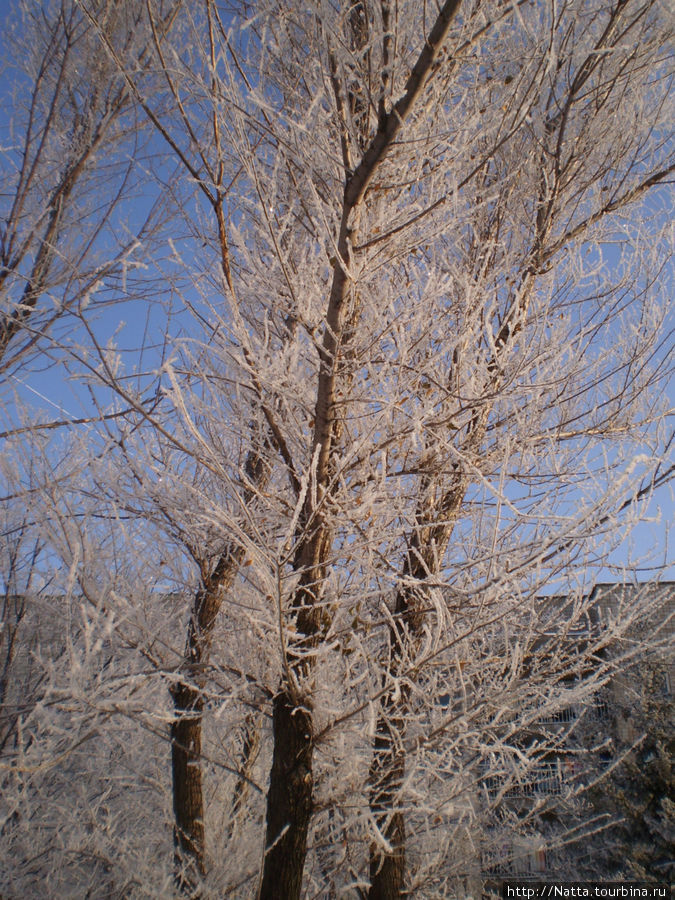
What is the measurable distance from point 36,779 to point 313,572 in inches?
155

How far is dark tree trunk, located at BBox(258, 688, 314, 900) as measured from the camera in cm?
250

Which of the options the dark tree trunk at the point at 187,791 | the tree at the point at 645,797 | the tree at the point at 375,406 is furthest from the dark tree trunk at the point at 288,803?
the tree at the point at 645,797

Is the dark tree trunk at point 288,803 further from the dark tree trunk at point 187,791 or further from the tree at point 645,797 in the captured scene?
the tree at point 645,797

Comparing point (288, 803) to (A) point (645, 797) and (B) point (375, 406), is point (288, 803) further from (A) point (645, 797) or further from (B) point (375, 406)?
(A) point (645, 797)

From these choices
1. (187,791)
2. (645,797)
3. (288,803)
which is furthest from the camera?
(645,797)

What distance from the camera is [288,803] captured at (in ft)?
8.47

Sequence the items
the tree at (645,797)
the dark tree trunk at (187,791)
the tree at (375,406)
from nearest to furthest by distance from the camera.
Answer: the tree at (375,406) < the dark tree trunk at (187,791) < the tree at (645,797)

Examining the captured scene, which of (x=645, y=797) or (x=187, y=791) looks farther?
(x=645, y=797)

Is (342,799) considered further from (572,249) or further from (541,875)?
(541,875)

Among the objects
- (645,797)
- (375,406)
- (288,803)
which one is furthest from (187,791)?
(645,797)

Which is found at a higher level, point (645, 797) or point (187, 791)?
point (187, 791)

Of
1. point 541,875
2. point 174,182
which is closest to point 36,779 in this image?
point 174,182

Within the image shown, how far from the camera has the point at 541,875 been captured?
521 inches

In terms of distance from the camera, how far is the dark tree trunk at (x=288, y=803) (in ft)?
8.19
